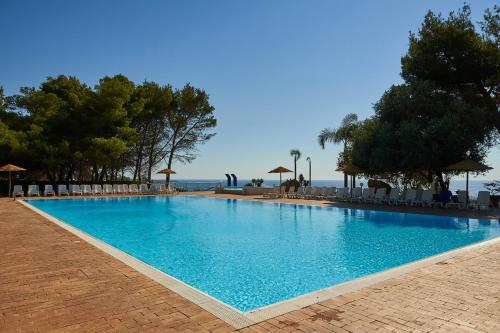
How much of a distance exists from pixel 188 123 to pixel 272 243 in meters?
23.7

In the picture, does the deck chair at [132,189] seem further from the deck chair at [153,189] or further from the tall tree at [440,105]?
the tall tree at [440,105]

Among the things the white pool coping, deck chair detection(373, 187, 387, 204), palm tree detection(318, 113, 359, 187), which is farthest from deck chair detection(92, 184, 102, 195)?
the white pool coping

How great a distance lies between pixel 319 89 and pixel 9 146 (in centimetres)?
1940

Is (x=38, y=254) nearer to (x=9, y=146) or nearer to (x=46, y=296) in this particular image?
(x=46, y=296)

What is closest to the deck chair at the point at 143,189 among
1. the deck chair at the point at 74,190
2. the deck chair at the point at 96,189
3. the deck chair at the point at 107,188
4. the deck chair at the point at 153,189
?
the deck chair at the point at 153,189

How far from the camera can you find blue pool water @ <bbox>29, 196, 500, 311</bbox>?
6.01 metres

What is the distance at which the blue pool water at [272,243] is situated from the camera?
6.01m

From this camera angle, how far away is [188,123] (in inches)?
1232

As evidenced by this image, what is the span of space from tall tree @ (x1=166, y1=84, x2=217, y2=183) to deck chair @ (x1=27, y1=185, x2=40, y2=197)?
11.1 meters

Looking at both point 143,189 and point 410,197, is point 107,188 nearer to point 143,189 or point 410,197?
point 143,189

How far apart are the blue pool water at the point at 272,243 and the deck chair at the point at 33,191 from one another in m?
7.38

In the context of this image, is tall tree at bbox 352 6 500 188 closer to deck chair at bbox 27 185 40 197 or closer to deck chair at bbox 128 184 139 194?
deck chair at bbox 128 184 139 194

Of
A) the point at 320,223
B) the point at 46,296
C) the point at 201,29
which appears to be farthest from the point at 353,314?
the point at 201,29

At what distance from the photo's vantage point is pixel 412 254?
7809mm
